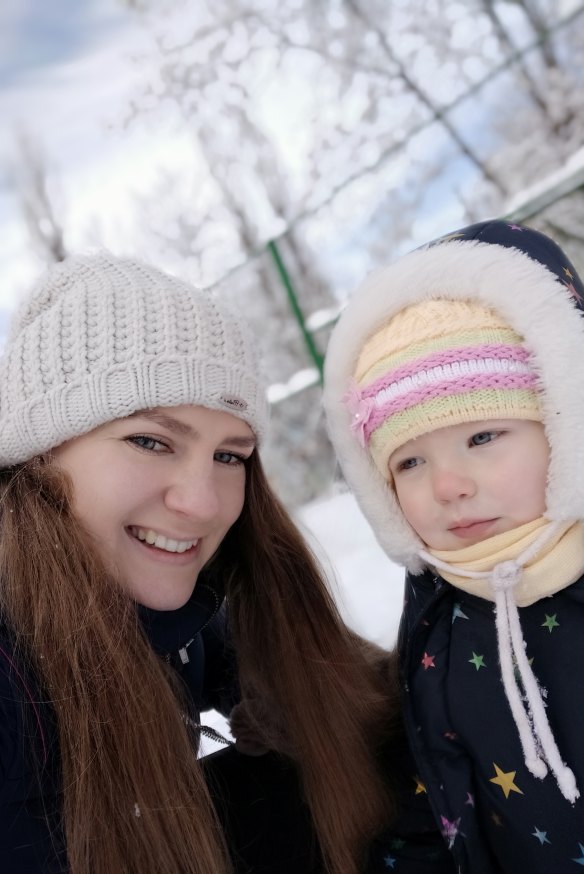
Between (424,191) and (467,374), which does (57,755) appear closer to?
(467,374)

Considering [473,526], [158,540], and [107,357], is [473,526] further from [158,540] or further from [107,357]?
[107,357]

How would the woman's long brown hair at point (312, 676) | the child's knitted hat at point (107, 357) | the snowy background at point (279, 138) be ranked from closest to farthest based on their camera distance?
the child's knitted hat at point (107, 357) < the woman's long brown hair at point (312, 676) < the snowy background at point (279, 138)

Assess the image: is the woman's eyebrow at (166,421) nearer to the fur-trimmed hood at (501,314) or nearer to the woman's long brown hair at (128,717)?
the woman's long brown hair at (128,717)

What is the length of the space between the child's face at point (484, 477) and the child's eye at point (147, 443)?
496 millimetres

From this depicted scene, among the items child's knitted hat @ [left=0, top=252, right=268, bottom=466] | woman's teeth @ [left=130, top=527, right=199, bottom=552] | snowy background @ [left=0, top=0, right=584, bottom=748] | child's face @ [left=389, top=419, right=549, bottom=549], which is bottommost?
child's face @ [left=389, top=419, right=549, bottom=549]

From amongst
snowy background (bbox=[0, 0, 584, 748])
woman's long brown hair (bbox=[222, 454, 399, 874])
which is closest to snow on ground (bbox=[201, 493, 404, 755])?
woman's long brown hair (bbox=[222, 454, 399, 874])

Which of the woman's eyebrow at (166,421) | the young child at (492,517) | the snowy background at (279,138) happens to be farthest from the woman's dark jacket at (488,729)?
the snowy background at (279,138)

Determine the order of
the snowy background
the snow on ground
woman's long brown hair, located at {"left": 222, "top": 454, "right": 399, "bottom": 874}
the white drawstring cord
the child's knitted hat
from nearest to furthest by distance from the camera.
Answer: the white drawstring cord < the child's knitted hat < woman's long brown hair, located at {"left": 222, "top": 454, "right": 399, "bottom": 874} < the snow on ground < the snowy background

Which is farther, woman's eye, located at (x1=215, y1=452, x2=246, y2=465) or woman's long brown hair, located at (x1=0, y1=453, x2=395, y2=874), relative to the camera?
woman's eye, located at (x1=215, y1=452, x2=246, y2=465)

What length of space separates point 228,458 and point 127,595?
36cm

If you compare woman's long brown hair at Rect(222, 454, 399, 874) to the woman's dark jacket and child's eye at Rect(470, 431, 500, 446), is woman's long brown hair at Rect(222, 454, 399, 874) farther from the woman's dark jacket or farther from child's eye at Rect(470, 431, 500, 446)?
child's eye at Rect(470, 431, 500, 446)

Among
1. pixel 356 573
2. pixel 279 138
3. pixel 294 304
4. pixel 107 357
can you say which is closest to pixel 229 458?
pixel 107 357

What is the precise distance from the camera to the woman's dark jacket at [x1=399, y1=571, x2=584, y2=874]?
3.71ft

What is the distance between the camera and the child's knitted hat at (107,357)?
1214 mm
